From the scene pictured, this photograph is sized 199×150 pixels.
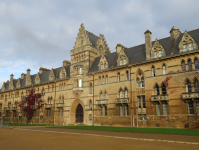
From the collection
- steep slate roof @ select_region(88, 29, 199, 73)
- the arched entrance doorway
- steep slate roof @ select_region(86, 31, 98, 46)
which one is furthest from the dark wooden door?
steep slate roof @ select_region(86, 31, 98, 46)

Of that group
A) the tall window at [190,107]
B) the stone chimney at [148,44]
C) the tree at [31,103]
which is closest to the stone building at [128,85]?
the stone chimney at [148,44]

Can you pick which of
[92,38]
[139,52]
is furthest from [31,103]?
[139,52]

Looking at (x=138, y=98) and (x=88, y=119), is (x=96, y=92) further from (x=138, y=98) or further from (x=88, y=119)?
(x=138, y=98)

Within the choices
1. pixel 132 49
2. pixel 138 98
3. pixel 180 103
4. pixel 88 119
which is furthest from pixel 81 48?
pixel 180 103

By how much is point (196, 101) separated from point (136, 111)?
388 inches

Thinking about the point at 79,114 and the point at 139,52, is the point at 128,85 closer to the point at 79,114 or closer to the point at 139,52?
the point at 139,52

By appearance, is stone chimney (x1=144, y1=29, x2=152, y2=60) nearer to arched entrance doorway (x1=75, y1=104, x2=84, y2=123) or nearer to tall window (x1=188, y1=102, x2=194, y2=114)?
tall window (x1=188, y1=102, x2=194, y2=114)

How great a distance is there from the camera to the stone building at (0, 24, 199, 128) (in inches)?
1057

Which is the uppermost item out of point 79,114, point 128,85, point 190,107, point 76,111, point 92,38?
point 92,38

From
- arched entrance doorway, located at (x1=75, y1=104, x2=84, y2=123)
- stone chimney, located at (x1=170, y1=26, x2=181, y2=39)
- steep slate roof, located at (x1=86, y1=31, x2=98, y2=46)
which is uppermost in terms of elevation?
steep slate roof, located at (x1=86, y1=31, x2=98, y2=46)

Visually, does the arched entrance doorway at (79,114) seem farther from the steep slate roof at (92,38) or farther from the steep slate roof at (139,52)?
the steep slate roof at (92,38)

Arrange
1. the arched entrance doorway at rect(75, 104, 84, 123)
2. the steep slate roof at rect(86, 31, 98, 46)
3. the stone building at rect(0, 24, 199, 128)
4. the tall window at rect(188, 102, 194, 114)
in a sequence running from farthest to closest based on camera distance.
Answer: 1. the steep slate roof at rect(86, 31, 98, 46)
2. the arched entrance doorway at rect(75, 104, 84, 123)
3. the stone building at rect(0, 24, 199, 128)
4. the tall window at rect(188, 102, 194, 114)

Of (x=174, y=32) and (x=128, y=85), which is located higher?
(x=174, y=32)

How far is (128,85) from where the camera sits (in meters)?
33.2
